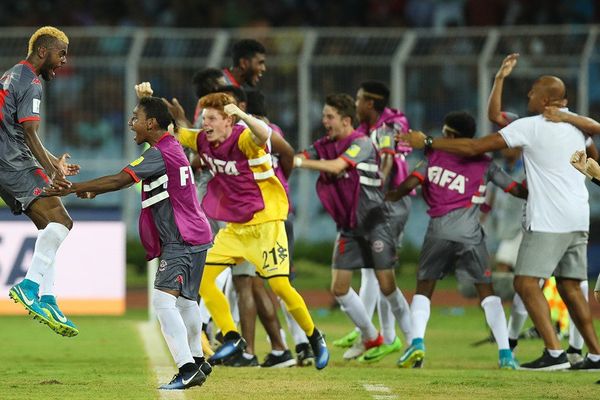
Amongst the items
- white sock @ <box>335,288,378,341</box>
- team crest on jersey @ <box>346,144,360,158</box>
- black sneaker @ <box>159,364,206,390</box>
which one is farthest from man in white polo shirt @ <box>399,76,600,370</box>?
black sneaker @ <box>159,364,206,390</box>

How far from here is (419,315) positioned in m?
11.9

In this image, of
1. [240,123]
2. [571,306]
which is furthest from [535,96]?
[240,123]

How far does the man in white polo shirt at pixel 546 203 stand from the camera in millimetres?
11453

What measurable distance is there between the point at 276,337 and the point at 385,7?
48.5ft

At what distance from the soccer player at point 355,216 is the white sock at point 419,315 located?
519 mm

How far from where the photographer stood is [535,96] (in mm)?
11617

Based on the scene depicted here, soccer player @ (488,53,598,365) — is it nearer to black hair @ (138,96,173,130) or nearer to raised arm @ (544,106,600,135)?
raised arm @ (544,106,600,135)

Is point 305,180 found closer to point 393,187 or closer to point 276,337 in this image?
point 393,187

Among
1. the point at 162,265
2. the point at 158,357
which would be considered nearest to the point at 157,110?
the point at 162,265

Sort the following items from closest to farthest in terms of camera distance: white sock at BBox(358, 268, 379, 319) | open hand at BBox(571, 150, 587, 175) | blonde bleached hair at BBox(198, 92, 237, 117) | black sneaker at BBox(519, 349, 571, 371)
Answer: open hand at BBox(571, 150, 587, 175), blonde bleached hair at BBox(198, 92, 237, 117), black sneaker at BBox(519, 349, 571, 371), white sock at BBox(358, 268, 379, 319)

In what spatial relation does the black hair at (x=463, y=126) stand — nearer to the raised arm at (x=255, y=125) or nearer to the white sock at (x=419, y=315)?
the white sock at (x=419, y=315)

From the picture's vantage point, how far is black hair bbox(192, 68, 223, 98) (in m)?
12.2

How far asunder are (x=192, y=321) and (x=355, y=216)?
2831mm

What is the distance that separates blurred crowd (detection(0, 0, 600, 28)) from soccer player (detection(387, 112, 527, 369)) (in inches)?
521
